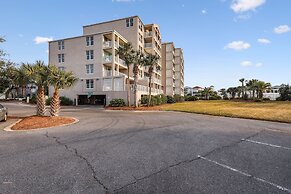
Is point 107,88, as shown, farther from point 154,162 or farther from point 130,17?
point 154,162

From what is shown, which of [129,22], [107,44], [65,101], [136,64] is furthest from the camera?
[129,22]

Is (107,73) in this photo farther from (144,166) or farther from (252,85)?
(252,85)

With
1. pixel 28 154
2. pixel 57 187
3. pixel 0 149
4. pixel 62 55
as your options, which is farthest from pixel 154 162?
pixel 62 55

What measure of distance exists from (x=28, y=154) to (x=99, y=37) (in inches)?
1294

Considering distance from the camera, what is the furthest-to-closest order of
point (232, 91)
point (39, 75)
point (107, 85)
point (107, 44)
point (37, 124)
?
point (232, 91), point (107, 44), point (107, 85), point (39, 75), point (37, 124)

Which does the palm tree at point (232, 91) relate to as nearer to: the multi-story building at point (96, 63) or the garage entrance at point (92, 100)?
the multi-story building at point (96, 63)

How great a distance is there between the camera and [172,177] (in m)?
4.34

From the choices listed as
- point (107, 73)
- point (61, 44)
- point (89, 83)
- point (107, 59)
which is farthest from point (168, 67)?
A: point (61, 44)

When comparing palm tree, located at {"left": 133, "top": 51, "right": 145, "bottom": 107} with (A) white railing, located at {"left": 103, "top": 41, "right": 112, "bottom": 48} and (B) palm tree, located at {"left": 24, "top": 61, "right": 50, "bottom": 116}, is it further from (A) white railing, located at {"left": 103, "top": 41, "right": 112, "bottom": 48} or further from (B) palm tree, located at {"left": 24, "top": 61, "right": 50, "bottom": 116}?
(B) palm tree, located at {"left": 24, "top": 61, "right": 50, "bottom": 116}

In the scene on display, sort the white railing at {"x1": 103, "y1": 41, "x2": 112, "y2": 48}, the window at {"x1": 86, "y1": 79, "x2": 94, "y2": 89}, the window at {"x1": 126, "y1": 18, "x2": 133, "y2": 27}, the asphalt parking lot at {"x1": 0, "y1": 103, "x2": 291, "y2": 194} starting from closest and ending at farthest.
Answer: the asphalt parking lot at {"x1": 0, "y1": 103, "x2": 291, "y2": 194}, the white railing at {"x1": 103, "y1": 41, "x2": 112, "y2": 48}, the window at {"x1": 86, "y1": 79, "x2": 94, "y2": 89}, the window at {"x1": 126, "y1": 18, "x2": 133, "y2": 27}

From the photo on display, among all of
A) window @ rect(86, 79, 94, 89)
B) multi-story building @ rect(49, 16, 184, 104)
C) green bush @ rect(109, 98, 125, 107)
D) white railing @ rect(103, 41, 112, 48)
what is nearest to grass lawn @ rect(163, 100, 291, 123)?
green bush @ rect(109, 98, 125, 107)

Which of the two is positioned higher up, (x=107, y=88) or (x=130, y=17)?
(x=130, y=17)

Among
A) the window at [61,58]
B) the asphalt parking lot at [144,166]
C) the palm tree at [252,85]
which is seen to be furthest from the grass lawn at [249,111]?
the palm tree at [252,85]

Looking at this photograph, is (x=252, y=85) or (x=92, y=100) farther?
(x=252, y=85)
